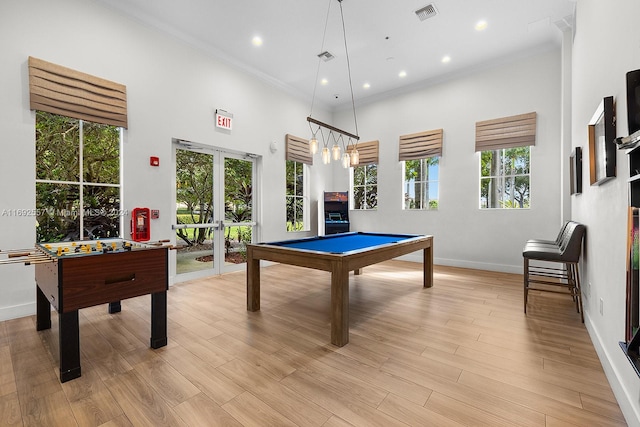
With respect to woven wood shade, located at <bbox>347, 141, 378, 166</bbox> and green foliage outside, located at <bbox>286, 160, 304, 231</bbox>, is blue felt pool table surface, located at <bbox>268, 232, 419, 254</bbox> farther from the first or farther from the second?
woven wood shade, located at <bbox>347, 141, 378, 166</bbox>

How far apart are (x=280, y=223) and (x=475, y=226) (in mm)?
3756

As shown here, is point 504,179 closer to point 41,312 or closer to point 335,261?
point 335,261

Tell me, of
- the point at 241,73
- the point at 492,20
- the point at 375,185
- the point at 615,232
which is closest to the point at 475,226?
the point at 375,185

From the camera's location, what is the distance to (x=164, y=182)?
4223mm

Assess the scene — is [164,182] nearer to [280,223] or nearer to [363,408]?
[280,223]

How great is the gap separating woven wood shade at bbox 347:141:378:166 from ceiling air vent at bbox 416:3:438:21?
2899 mm

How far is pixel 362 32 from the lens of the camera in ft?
14.1

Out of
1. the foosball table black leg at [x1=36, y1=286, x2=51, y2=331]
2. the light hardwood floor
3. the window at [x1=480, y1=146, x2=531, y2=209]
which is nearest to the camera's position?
the light hardwood floor

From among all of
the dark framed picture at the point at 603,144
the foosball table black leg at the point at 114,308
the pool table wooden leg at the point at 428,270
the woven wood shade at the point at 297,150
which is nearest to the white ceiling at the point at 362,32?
the woven wood shade at the point at 297,150

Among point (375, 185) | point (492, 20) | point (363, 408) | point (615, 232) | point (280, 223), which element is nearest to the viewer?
point (363, 408)

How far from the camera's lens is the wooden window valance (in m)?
5.72

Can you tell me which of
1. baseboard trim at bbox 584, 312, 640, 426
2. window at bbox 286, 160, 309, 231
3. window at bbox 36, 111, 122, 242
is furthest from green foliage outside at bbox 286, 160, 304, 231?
baseboard trim at bbox 584, 312, 640, 426

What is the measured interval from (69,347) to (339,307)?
1.91m

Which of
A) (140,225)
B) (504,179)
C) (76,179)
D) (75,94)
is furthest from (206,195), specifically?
(504,179)
